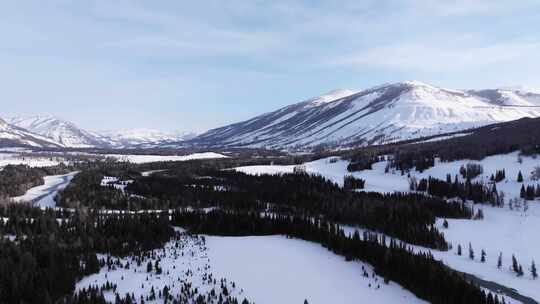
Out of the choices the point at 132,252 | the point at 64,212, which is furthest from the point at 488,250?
the point at 64,212

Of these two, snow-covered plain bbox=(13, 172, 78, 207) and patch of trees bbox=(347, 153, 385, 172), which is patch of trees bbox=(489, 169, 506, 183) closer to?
patch of trees bbox=(347, 153, 385, 172)

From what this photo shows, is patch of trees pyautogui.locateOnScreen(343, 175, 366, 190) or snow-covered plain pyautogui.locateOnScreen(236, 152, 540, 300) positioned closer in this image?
snow-covered plain pyautogui.locateOnScreen(236, 152, 540, 300)

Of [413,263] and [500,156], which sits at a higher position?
[500,156]

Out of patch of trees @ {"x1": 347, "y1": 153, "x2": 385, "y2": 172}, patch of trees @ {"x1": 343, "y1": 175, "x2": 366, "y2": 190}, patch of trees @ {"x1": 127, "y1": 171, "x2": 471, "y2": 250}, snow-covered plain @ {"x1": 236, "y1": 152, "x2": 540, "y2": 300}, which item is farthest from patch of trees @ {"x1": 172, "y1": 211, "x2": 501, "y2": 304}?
patch of trees @ {"x1": 347, "y1": 153, "x2": 385, "y2": 172}

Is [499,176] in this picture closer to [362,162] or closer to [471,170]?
[471,170]

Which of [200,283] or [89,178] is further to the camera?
[89,178]

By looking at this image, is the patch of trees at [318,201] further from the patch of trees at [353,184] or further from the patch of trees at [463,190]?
the patch of trees at [463,190]

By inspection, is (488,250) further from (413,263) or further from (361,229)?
(361,229)
